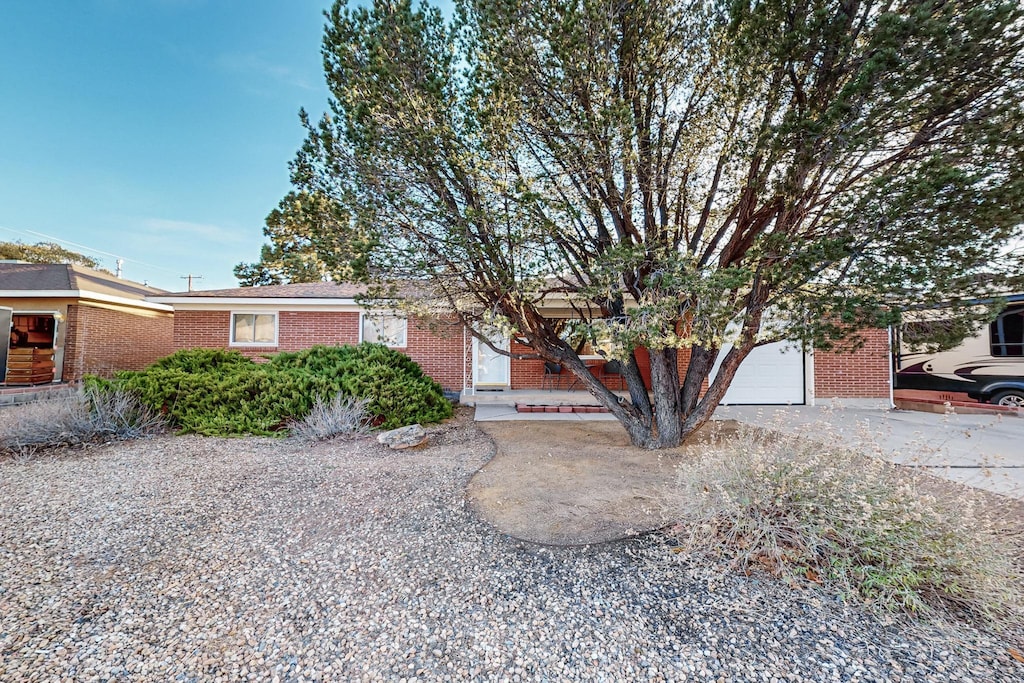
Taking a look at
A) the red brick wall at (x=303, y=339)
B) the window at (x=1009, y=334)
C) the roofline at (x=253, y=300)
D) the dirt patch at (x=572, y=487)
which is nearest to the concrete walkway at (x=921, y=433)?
the dirt patch at (x=572, y=487)

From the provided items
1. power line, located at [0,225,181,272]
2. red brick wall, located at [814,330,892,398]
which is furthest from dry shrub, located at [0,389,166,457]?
power line, located at [0,225,181,272]

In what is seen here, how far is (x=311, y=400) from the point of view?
268 inches

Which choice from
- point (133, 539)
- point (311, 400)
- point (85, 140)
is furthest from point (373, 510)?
point (85, 140)

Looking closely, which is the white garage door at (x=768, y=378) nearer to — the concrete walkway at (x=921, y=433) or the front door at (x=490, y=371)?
the concrete walkway at (x=921, y=433)

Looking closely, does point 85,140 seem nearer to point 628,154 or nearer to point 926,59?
point 628,154

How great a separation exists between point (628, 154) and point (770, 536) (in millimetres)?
3937

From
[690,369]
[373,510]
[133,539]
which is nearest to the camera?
[133,539]

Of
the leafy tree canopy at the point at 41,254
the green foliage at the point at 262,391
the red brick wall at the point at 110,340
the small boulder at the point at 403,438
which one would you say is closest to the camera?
the small boulder at the point at 403,438

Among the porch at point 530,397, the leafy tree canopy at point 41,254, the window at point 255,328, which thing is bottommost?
the porch at point 530,397

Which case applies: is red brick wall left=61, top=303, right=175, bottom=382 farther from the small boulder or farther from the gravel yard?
the gravel yard

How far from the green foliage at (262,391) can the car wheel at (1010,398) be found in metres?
11.8

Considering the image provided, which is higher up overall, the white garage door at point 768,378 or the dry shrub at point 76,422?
the white garage door at point 768,378

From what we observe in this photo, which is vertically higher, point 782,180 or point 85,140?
point 85,140

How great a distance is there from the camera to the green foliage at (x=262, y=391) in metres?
6.51
